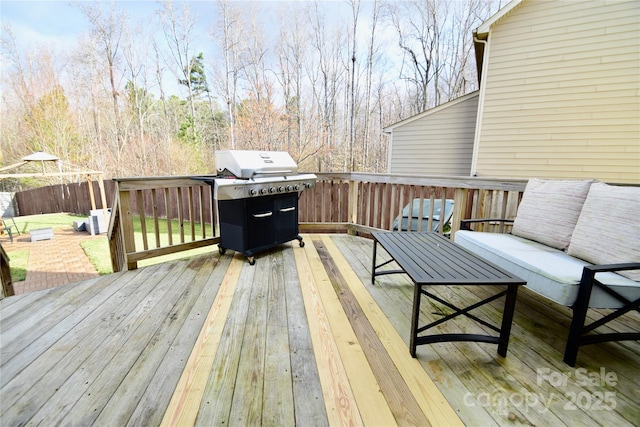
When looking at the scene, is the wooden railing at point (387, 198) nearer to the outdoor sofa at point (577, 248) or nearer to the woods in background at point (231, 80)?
the outdoor sofa at point (577, 248)

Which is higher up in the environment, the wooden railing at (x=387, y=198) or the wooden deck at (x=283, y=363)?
the wooden railing at (x=387, y=198)

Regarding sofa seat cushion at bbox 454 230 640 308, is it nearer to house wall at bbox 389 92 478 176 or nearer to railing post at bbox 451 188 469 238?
railing post at bbox 451 188 469 238

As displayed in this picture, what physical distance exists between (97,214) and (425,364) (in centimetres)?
1013

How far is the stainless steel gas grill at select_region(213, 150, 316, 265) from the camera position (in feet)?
9.05

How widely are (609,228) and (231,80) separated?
42.5 feet

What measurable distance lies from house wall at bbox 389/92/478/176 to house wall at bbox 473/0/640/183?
40.3 inches

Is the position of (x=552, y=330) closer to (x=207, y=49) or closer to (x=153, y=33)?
(x=207, y=49)

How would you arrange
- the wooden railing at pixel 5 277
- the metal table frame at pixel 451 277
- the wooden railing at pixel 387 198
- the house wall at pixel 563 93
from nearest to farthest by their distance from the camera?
the metal table frame at pixel 451 277 < the wooden railing at pixel 5 277 < the wooden railing at pixel 387 198 < the house wall at pixel 563 93

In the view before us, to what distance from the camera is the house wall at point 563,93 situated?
393cm

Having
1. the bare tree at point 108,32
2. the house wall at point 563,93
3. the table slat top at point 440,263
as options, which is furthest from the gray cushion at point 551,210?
the bare tree at point 108,32

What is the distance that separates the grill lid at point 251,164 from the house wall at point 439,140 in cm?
460

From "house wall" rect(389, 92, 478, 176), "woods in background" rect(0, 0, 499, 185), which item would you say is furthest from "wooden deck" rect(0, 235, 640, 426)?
"woods in background" rect(0, 0, 499, 185)

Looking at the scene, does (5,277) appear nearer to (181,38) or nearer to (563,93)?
(563,93)

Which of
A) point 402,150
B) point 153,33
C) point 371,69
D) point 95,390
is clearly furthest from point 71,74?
point 95,390
